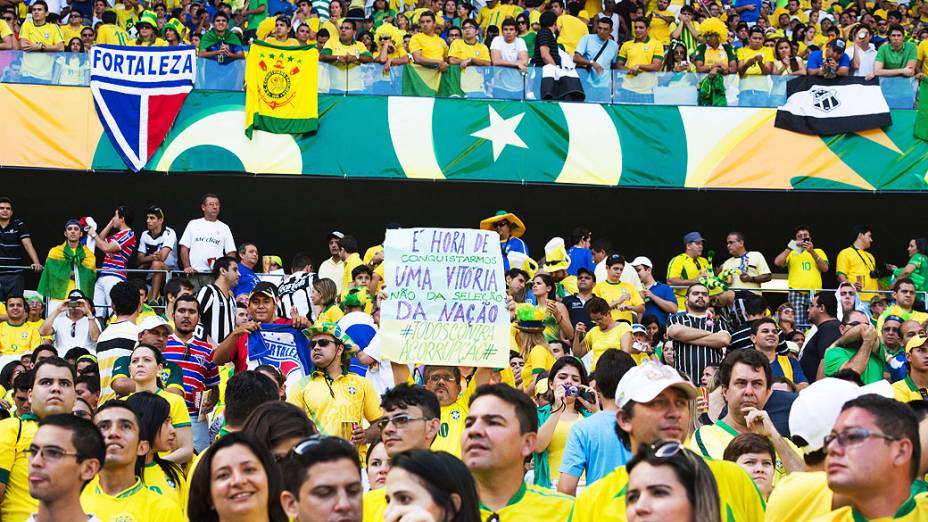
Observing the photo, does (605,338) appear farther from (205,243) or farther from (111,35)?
(111,35)

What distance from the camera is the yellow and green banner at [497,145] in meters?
17.5

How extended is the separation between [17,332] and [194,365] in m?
4.53

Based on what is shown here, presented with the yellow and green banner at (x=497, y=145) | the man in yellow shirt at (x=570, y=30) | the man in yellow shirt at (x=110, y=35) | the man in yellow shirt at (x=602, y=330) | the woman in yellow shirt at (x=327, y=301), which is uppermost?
the man in yellow shirt at (x=570, y=30)

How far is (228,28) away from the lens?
18.3 metres

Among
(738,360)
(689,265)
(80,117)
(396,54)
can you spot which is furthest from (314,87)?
(738,360)

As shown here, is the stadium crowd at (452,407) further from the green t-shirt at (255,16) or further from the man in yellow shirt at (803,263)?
the green t-shirt at (255,16)

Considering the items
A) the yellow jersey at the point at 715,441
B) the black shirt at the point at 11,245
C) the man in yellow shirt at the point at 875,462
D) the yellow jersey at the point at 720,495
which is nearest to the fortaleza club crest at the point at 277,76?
the black shirt at the point at 11,245

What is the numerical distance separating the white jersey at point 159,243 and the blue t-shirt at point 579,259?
15.6 feet

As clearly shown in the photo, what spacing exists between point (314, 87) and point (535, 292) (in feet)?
20.0

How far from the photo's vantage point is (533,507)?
16.2ft

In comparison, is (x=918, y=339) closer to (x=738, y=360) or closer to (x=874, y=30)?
(x=738, y=360)

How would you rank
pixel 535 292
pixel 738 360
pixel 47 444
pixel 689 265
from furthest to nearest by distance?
1. pixel 689 265
2. pixel 535 292
3. pixel 738 360
4. pixel 47 444

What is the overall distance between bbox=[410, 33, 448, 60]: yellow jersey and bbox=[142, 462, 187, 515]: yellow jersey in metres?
12.2

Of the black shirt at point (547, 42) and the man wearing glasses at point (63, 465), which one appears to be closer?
the man wearing glasses at point (63, 465)
